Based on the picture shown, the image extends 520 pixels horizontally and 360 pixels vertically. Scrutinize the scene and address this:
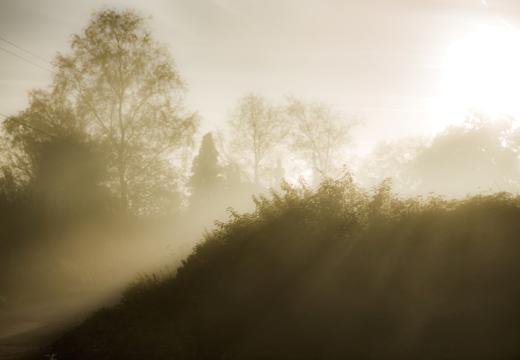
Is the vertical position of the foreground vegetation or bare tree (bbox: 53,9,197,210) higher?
bare tree (bbox: 53,9,197,210)

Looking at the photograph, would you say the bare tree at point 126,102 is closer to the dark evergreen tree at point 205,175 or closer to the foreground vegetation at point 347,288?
the foreground vegetation at point 347,288

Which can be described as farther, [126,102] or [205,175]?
[205,175]

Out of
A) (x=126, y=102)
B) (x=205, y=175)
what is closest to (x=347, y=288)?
(x=126, y=102)

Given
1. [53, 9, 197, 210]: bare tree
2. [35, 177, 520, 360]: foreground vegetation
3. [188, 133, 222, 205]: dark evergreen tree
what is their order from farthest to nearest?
[188, 133, 222, 205]: dark evergreen tree, [53, 9, 197, 210]: bare tree, [35, 177, 520, 360]: foreground vegetation

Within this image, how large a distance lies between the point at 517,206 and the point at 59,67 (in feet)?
73.2

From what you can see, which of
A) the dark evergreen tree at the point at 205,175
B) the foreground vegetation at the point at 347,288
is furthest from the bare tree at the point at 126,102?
the dark evergreen tree at the point at 205,175

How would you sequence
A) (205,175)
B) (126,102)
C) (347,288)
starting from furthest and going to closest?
(205,175) < (126,102) < (347,288)

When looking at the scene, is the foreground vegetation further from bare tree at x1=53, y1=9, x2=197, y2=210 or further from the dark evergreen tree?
the dark evergreen tree

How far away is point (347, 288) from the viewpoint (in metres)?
6.28

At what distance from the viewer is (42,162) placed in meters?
18.9

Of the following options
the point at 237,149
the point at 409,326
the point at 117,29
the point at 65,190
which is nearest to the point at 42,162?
the point at 65,190

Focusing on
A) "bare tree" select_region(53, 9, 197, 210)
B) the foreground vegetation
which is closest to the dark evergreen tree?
"bare tree" select_region(53, 9, 197, 210)

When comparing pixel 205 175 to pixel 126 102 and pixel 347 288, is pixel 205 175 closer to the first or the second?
pixel 126 102

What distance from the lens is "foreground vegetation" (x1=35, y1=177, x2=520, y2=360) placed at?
224 inches
